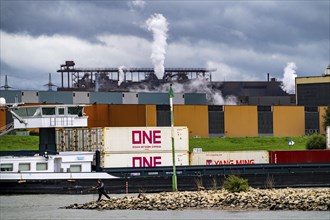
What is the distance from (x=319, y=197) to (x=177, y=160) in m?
16.1

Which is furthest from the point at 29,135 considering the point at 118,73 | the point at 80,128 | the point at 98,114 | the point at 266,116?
the point at 118,73

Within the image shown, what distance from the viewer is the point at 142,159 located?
5619cm

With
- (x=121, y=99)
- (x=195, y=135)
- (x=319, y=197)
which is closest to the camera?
(x=319, y=197)

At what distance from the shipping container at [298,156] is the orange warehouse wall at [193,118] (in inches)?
1343

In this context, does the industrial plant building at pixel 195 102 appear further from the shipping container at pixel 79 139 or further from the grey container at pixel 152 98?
the shipping container at pixel 79 139

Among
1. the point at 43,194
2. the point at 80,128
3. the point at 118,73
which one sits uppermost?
the point at 118,73

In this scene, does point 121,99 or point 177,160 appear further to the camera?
point 121,99

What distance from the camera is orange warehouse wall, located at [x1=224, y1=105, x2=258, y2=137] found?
102750 millimetres

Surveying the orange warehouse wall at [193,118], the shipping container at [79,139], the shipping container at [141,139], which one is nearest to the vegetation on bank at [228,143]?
the orange warehouse wall at [193,118]

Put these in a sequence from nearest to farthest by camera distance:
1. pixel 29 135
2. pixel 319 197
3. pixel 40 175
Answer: pixel 319 197
pixel 40 175
pixel 29 135

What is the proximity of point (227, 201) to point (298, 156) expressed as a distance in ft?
69.1

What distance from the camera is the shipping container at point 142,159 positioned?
55.1m

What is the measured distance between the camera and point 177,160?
56.8m

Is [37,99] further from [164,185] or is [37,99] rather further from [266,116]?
[164,185]
